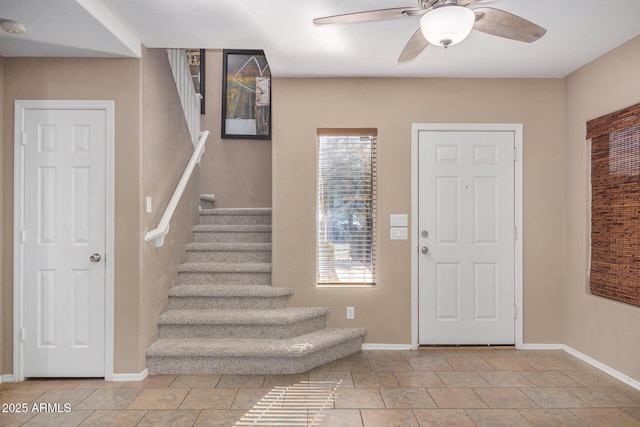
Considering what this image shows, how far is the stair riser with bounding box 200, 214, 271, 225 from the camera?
15.3ft

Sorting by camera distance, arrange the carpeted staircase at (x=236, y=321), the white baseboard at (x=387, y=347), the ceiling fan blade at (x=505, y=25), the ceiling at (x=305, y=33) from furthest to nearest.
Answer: the white baseboard at (x=387, y=347) < the carpeted staircase at (x=236, y=321) < the ceiling at (x=305, y=33) < the ceiling fan blade at (x=505, y=25)

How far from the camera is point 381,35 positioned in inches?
116

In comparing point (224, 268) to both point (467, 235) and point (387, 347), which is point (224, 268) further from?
point (467, 235)

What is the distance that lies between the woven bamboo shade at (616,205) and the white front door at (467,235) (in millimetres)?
647

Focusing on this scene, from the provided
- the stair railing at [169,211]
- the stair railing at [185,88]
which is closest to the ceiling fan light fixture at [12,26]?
the stair railing at [185,88]

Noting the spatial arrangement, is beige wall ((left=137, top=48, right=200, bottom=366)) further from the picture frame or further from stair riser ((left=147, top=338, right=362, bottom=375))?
the picture frame

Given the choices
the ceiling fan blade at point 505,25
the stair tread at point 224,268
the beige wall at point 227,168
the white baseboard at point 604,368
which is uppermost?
the ceiling fan blade at point 505,25

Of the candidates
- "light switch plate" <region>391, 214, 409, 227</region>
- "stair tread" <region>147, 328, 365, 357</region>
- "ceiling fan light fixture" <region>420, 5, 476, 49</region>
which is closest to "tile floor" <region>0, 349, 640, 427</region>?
"stair tread" <region>147, 328, 365, 357</region>

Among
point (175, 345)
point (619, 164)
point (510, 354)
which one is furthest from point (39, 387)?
point (619, 164)

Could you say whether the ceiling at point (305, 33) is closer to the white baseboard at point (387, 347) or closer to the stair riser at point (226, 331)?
the stair riser at point (226, 331)

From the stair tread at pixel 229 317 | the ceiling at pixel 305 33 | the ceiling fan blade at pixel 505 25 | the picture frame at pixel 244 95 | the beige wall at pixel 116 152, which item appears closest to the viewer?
the ceiling fan blade at pixel 505 25

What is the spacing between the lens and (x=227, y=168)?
17.6 feet

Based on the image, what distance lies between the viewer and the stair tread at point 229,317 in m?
3.40

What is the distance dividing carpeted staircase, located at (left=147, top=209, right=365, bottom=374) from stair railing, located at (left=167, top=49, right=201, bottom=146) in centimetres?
111
